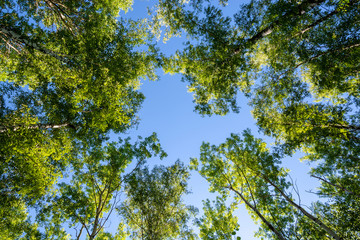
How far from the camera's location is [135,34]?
1052 centimetres

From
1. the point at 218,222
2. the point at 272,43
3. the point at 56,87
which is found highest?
the point at 272,43

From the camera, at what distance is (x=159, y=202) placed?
825 centimetres

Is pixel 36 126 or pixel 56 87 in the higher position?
pixel 56 87

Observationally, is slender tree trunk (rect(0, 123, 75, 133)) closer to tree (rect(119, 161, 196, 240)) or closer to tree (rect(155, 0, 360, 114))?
tree (rect(119, 161, 196, 240))

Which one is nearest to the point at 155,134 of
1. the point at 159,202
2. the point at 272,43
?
the point at 159,202

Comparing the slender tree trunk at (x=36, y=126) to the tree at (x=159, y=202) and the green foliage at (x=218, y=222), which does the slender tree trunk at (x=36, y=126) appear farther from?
the green foliage at (x=218, y=222)

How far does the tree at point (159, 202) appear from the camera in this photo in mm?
7906

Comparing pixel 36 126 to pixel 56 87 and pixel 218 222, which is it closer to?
pixel 56 87

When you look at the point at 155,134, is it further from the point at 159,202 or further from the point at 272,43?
the point at 272,43

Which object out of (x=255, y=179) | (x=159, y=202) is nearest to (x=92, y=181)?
(x=159, y=202)

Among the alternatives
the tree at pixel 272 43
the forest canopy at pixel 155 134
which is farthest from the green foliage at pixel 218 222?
the tree at pixel 272 43

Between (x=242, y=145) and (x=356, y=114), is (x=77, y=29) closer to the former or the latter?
(x=242, y=145)

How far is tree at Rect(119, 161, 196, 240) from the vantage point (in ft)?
25.9

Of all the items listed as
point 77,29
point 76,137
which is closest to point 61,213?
point 76,137
